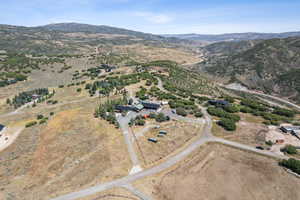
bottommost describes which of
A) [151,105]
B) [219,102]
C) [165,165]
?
[165,165]

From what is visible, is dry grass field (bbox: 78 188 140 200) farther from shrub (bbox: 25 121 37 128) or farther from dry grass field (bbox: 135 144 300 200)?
shrub (bbox: 25 121 37 128)

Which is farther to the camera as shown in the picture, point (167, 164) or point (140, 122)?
point (140, 122)

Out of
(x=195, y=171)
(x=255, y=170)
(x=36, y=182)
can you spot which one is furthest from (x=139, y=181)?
(x=255, y=170)

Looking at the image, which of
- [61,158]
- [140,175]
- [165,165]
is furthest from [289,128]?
[61,158]

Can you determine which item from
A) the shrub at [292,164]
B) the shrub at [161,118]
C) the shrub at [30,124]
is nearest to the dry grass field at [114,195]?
the shrub at [161,118]

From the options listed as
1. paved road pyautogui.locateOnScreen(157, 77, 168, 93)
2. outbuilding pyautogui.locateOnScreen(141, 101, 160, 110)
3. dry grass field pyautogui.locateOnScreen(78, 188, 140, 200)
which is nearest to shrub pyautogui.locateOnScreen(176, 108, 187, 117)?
outbuilding pyautogui.locateOnScreen(141, 101, 160, 110)

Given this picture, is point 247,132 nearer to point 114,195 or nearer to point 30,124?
point 114,195
